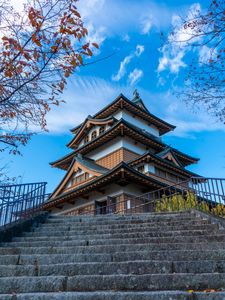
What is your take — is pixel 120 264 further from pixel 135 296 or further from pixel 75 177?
pixel 75 177

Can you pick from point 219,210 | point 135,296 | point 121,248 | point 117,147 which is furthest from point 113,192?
point 135,296

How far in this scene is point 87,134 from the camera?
24344 millimetres

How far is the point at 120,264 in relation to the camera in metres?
3.73

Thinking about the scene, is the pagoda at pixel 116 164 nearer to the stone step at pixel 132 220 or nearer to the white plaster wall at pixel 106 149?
the white plaster wall at pixel 106 149

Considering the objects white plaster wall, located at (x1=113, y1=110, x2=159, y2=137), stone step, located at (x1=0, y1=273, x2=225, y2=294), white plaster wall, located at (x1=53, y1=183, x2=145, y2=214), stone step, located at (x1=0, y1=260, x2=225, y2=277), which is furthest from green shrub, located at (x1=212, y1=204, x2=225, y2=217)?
white plaster wall, located at (x1=113, y1=110, x2=159, y2=137)

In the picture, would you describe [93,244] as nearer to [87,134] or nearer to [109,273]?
[109,273]

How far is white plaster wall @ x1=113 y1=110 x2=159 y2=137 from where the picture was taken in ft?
73.9

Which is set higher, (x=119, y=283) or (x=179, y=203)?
(x=179, y=203)

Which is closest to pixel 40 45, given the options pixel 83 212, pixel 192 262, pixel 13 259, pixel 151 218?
pixel 13 259

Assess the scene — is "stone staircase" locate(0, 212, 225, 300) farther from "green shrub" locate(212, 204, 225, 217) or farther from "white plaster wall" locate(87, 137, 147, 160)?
"white plaster wall" locate(87, 137, 147, 160)

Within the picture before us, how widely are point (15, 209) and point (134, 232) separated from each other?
3280 mm

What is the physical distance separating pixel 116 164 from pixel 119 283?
52.7ft

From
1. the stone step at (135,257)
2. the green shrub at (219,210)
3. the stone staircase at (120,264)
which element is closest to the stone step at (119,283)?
the stone staircase at (120,264)

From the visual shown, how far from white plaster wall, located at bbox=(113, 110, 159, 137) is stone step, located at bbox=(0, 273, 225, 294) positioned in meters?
19.4
